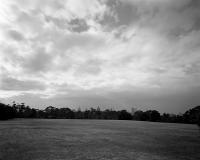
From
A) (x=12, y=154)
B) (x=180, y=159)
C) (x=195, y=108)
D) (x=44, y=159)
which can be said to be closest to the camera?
(x=44, y=159)

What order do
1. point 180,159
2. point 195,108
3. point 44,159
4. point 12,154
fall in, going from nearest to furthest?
1. point 44,159
2. point 12,154
3. point 180,159
4. point 195,108

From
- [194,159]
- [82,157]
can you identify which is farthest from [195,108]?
[82,157]

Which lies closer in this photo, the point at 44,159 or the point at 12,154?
the point at 44,159

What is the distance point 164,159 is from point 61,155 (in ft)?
56.7

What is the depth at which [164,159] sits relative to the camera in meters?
37.1

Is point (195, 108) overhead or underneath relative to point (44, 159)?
overhead

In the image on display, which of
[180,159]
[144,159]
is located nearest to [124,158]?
[144,159]

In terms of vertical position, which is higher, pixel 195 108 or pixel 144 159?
pixel 195 108

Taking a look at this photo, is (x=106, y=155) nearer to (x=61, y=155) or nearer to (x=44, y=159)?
(x=61, y=155)

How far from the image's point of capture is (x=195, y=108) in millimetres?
181500

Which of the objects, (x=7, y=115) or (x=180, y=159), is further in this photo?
(x=7, y=115)

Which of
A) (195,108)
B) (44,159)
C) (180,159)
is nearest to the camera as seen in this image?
(44,159)

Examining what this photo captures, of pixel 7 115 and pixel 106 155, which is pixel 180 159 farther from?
pixel 7 115

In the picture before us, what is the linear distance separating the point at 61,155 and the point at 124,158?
1044 centimetres
